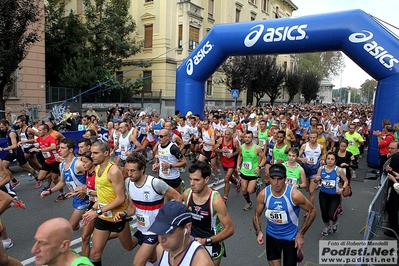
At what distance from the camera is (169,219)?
6.53 feet

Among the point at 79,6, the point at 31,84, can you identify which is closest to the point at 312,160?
the point at 31,84

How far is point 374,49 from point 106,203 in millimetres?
9542

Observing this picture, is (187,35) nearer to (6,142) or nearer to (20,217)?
(6,142)

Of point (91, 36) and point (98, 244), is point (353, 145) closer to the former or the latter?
point (98, 244)

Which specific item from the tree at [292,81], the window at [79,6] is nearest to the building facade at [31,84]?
the window at [79,6]

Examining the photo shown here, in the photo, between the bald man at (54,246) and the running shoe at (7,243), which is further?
the running shoe at (7,243)

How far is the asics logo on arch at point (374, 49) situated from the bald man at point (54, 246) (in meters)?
10.4

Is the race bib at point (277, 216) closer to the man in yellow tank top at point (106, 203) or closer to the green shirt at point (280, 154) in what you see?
the man in yellow tank top at point (106, 203)

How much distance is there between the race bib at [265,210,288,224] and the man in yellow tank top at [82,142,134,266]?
5.50 feet

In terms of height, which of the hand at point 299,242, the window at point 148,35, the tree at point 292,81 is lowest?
the hand at point 299,242

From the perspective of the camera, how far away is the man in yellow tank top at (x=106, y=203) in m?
3.55

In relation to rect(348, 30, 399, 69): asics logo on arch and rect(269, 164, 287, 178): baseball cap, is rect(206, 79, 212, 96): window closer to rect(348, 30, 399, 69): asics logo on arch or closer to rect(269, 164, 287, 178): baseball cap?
rect(348, 30, 399, 69): asics logo on arch

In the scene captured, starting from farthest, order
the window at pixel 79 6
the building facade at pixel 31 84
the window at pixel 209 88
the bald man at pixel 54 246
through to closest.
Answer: the window at pixel 209 88, the window at pixel 79 6, the building facade at pixel 31 84, the bald man at pixel 54 246

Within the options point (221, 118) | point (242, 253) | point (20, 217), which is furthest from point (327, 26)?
point (20, 217)
